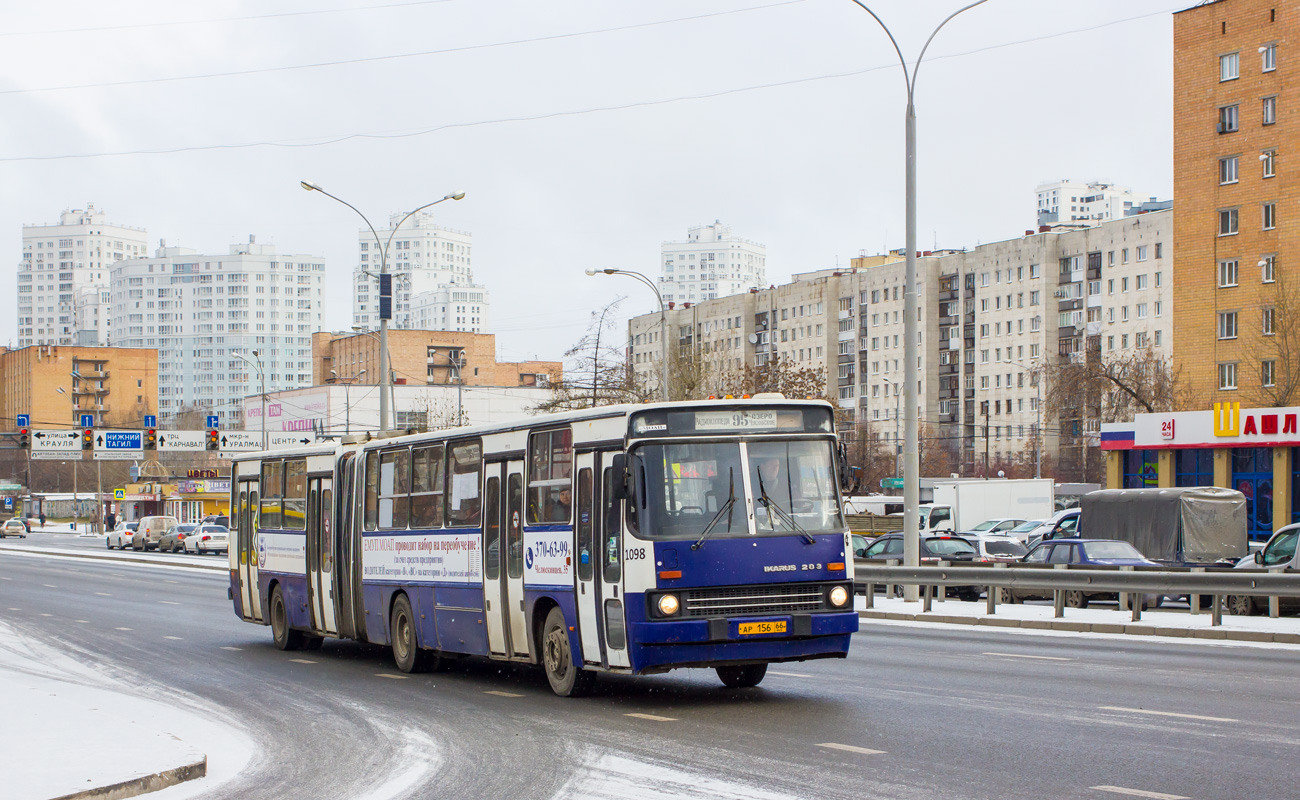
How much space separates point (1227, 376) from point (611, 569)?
2155 inches

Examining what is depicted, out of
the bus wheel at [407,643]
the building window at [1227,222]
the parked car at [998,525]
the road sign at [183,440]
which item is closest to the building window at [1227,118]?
the building window at [1227,222]

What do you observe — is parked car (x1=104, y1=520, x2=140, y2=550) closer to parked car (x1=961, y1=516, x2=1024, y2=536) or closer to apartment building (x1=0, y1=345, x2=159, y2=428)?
parked car (x1=961, y1=516, x2=1024, y2=536)

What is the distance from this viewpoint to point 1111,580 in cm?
2205

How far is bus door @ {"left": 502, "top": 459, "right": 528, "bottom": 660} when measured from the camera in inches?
565

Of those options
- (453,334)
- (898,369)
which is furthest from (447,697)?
(453,334)

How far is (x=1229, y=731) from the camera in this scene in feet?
34.0

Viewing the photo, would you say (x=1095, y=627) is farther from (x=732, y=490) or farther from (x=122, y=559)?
(x=122, y=559)

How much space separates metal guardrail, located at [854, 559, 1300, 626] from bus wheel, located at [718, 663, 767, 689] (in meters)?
9.27

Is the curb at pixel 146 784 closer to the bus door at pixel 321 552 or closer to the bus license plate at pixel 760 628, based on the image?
the bus license plate at pixel 760 628

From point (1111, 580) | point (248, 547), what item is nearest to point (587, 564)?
point (248, 547)

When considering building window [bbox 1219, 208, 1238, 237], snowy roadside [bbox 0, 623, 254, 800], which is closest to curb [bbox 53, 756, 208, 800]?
snowy roadside [bbox 0, 623, 254, 800]

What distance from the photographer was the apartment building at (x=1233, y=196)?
60.3m

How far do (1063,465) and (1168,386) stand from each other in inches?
1527

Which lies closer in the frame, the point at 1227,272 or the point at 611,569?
the point at 611,569
